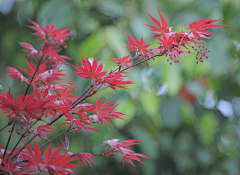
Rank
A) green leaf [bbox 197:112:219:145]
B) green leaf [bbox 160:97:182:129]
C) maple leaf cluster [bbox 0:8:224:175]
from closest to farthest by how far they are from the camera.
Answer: maple leaf cluster [bbox 0:8:224:175], green leaf [bbox 160:97:182:129], green leaf [bbox 197:112:219:145]

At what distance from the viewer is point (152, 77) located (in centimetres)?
107

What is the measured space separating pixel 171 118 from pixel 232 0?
1.88 feet

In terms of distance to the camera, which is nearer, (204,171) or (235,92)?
(235,92)

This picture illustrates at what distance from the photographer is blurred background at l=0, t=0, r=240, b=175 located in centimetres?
88

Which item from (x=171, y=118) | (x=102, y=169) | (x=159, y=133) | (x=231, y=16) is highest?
(x=231, y=16)

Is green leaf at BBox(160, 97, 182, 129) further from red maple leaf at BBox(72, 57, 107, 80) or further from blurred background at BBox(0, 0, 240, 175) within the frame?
red maple leaf at BBox(72, 57, 107, 80)

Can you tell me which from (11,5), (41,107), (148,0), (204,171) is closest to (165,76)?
(148,0)

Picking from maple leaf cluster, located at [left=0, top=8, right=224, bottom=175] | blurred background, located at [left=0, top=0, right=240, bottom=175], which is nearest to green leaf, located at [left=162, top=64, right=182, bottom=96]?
blurred background, located at [left=0, top=0, right=240, bottom=175]

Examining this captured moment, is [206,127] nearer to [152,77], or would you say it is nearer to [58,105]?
[152,77]

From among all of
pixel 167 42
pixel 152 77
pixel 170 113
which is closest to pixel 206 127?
pixel 170 113

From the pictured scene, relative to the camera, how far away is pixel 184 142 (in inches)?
58.9

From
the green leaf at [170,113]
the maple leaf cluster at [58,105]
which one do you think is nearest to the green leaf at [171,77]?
the green leaf at [170,113]

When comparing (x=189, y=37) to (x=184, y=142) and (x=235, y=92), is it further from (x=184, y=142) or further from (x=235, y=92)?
(x=184, y=142)

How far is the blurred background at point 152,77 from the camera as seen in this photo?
0.88 metres
